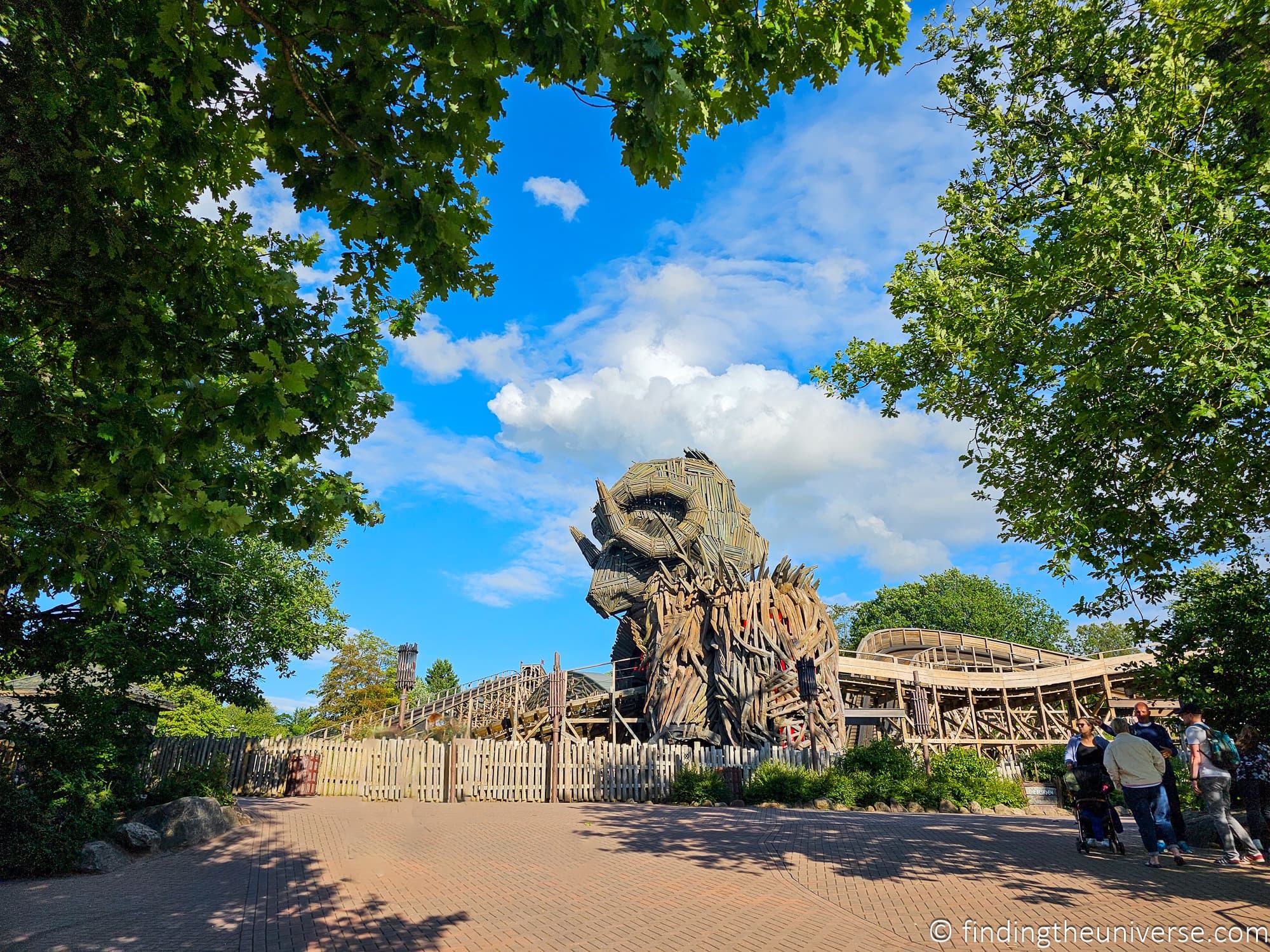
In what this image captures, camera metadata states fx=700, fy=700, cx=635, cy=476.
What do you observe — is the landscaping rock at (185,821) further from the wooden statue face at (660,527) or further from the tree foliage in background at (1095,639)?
the tree foliage in background at (1095,639)

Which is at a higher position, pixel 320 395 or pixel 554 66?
pixel 554 66

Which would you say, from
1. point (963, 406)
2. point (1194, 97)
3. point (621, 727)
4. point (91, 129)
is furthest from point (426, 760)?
point (1194, 97)

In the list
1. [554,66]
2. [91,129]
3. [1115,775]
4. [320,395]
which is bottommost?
[1115,775]

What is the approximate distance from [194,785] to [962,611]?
61120 millimetres

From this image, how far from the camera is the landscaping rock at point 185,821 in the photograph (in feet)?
37.1

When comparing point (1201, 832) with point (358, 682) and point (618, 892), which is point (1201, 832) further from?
point (358, 682)

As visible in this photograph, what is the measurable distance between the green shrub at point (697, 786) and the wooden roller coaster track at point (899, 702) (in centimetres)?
861

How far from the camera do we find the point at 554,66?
3244 millimetres

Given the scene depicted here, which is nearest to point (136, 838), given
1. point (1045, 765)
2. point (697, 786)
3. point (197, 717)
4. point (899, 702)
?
point (697, 786)

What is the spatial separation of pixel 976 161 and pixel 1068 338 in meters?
5.72

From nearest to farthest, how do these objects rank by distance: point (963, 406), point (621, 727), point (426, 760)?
1. point (963, 406)
2. point (426, 760)
3. point (621, 727)

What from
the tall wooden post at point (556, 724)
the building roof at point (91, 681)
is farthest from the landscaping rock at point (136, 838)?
the tall wooden post at point (556, 724)

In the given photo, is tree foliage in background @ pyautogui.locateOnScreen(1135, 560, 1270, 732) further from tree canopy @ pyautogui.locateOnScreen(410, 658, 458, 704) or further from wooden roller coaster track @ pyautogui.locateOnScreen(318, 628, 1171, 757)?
tree canopy @ pyautogui.locateOnScreen(410, 658, 458, 704)

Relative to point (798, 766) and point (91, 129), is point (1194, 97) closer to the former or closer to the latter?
point (91, 129)
